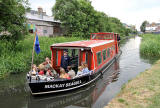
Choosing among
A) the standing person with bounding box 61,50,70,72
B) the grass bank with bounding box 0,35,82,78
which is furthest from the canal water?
the standing person with bounding box 61,50,70,72

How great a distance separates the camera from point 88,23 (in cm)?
2911

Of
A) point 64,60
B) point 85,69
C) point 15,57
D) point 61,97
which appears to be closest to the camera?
point 61,97

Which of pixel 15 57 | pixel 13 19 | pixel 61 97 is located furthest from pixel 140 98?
pixel 13 19

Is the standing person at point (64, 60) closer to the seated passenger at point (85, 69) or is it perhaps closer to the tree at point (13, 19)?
the seated passenger at point (85, 69)

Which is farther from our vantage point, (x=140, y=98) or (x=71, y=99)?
(x=71, y=99)

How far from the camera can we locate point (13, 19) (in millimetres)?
12891

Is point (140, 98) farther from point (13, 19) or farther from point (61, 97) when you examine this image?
point (13, 19)

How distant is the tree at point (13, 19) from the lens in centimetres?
1195

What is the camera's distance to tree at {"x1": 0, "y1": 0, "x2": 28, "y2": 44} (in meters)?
11.9

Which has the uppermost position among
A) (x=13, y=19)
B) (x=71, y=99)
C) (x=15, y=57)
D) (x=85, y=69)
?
(x=13, y=19)

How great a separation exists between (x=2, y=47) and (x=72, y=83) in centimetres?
818

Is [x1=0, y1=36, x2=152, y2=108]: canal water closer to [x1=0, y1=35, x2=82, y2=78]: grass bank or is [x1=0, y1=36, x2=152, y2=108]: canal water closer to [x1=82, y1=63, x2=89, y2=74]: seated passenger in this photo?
[x1=82, y1=63, x2=89, y2=74]: seated passenger

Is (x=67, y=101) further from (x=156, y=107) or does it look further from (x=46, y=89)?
(x=156, y=107)

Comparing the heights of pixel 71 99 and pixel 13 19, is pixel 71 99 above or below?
below
